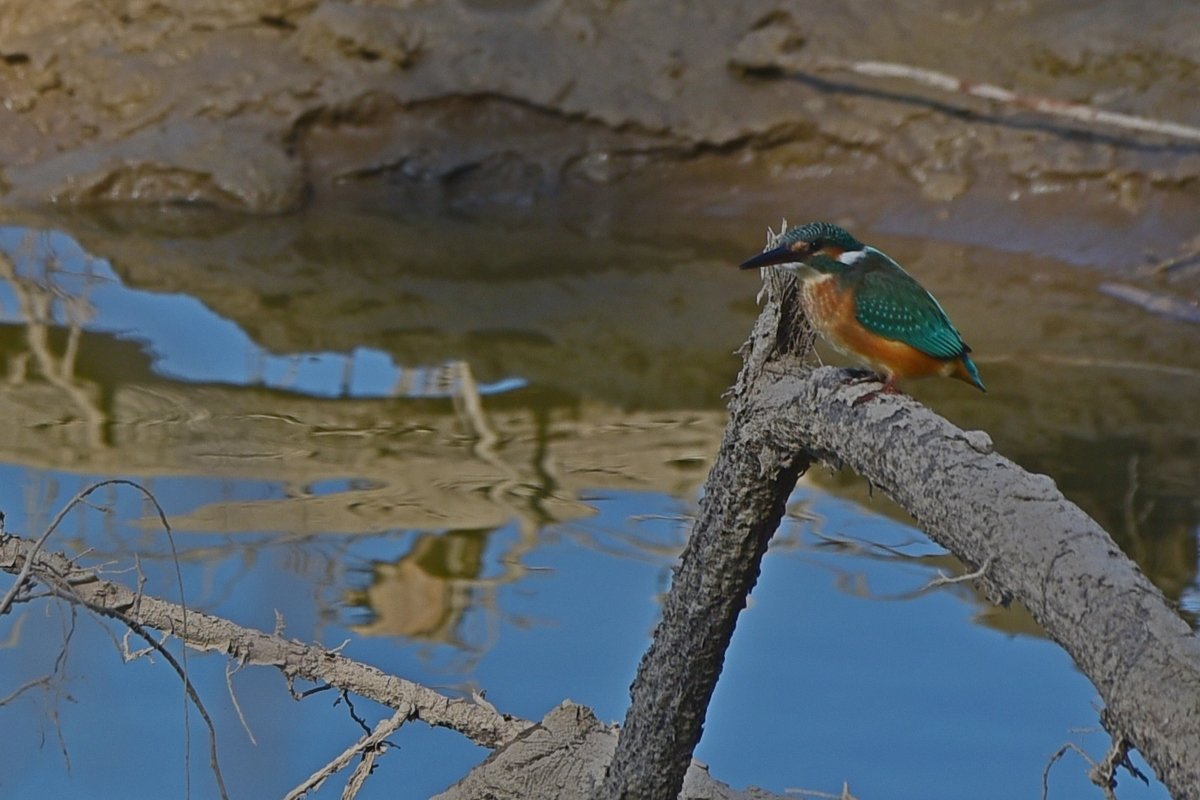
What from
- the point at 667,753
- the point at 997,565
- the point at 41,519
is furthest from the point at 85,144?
the point at 997,565

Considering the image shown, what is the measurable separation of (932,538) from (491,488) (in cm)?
299

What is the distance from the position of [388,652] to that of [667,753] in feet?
4.88

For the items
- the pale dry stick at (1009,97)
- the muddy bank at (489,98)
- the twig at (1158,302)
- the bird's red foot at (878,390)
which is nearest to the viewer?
the bird's red foot at (878,390)

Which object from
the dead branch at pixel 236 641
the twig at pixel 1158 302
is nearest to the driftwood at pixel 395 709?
the dead branch at pixel 236 641

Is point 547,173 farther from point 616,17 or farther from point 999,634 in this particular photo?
point 999,634

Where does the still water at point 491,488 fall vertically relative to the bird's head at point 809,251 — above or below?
below

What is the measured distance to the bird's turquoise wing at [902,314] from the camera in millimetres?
2324

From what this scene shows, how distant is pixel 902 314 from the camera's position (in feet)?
7.73

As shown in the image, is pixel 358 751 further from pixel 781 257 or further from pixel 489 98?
pixel 489 98

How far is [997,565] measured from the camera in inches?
64.3

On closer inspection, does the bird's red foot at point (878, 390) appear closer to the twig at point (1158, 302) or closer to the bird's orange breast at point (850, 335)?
the bird's orange breast at point (850, 335)

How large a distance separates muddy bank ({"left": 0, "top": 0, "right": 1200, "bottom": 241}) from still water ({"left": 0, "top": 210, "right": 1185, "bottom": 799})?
46 centimetres

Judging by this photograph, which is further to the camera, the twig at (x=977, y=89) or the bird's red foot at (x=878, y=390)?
the twig at (x=977, y=89)

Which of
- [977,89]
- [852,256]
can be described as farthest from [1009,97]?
[852,256]
